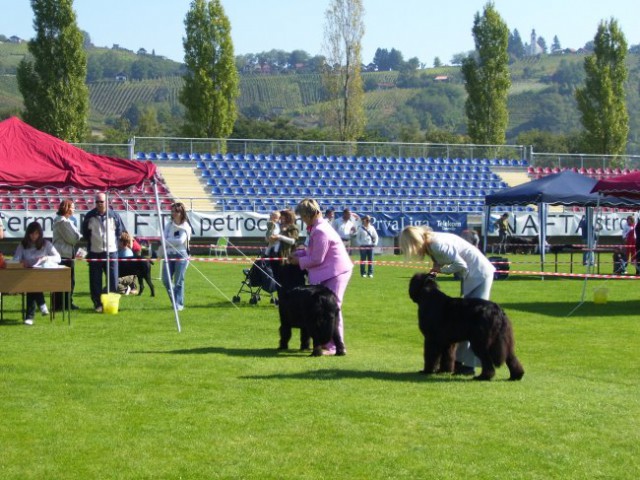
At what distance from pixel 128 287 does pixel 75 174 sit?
6254 mm

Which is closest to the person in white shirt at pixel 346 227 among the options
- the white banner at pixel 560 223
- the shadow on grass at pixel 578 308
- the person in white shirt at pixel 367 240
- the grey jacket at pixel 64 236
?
the person in white shirt at pixel 367 240

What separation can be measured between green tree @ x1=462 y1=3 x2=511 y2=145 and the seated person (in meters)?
42.2

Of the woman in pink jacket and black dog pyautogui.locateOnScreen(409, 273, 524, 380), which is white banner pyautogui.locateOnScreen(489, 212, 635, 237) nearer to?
the woman in pink jacket

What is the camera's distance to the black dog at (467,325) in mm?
9617

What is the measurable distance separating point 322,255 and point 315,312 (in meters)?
0.66

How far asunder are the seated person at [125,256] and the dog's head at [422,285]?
10869mm

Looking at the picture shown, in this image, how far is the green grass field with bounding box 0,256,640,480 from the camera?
6.92 meters

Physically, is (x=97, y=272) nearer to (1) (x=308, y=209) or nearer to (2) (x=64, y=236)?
(2) (x=64, y=236)

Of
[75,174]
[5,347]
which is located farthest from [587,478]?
[75,174]

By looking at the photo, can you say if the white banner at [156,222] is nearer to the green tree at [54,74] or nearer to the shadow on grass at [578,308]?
the shadow on grass at [578,308]

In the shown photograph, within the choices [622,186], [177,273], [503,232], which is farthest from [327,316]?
[503,232]

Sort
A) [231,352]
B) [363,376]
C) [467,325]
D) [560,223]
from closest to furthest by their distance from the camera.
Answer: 1. [467,325]
2. [363,376]
3. [231,352]
4. [560,223]

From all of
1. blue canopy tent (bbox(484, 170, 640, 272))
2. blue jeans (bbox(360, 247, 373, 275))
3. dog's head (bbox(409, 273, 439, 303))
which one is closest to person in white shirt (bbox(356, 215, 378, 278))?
blue jeans (bbox(360, 247, 373, 275))

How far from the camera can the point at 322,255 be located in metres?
11.6
